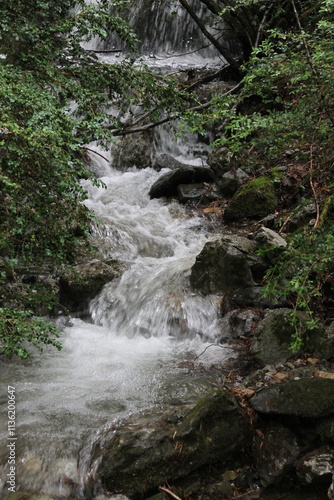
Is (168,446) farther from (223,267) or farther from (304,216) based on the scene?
(304,216)

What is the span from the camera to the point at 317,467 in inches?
104

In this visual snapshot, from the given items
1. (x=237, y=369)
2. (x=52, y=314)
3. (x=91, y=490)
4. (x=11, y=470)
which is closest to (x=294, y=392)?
(x=237, y=369)

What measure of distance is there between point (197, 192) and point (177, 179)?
0.64 metres

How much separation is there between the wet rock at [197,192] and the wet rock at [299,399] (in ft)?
21.2

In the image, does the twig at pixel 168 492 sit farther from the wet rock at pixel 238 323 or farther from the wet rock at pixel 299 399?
the wet rock at pixel 238 323

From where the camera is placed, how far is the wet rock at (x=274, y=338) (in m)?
4.11

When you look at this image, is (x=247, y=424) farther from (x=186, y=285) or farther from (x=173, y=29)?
(x=173, y=29)

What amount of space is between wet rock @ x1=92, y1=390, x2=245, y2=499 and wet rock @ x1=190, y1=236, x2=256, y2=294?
261 centimetres

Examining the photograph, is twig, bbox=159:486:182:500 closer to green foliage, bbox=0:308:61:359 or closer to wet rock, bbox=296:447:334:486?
wet rock, bbox=296:447:334:486

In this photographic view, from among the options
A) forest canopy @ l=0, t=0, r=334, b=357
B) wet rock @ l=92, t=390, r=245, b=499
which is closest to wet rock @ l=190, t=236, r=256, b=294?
forest canopy @ l=0, t=0, r=334, b=357

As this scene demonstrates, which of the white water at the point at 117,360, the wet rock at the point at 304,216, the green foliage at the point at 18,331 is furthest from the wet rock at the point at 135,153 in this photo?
the green foliage at the point at 18,331

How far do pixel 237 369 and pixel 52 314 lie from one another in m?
3.03

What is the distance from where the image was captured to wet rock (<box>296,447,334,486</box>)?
2.60 m

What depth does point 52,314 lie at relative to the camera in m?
5.99
